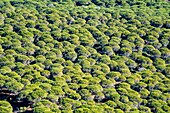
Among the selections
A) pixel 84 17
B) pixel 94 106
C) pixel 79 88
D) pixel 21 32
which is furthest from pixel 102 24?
pixel 94 106

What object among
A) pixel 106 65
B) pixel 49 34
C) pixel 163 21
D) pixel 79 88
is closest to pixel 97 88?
pixel 79 88

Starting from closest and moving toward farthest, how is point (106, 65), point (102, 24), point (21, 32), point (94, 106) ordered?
point (94, 106) < point (106, 65) < point (21, 32) < point (102, 24)

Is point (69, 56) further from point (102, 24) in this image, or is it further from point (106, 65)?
point (102, 24)

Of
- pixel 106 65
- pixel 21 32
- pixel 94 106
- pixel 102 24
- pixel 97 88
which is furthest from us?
pixel 102 24

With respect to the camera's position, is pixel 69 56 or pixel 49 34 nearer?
pixel 69 56

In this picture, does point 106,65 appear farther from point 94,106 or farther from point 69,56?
point 94,106

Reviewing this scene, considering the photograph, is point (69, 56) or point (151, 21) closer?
point (69, 56)
